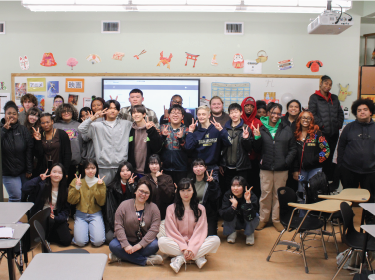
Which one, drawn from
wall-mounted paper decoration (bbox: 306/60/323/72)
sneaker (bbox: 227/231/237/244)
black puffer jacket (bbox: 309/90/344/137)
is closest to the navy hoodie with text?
sneaker (bbox: 227/231/237/244)

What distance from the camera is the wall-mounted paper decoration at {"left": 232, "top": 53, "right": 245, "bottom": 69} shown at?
198 inches

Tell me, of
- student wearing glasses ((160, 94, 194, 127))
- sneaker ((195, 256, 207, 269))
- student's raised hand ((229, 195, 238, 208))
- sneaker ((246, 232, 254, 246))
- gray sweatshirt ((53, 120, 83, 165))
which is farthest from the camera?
student wearing glasses ((160, 94, 194, 127))

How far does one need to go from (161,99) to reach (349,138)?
2665 mm

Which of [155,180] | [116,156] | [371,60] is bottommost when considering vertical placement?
[155,180]

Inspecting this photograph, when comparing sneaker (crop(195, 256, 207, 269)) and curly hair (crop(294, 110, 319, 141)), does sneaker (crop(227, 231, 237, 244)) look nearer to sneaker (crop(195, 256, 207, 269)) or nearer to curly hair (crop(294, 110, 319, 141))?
sneaker (crop(195, 256, 207, 269))

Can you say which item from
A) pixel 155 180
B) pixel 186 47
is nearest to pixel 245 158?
pixel 155 180

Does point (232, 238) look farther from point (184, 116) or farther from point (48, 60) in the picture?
point (48, 60)

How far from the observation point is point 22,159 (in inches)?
143

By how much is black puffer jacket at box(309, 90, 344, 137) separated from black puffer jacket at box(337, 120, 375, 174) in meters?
0.72

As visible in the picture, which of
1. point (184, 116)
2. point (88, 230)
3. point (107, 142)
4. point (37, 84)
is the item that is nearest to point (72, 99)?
point (37, 84)

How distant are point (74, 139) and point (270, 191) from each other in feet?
8.04

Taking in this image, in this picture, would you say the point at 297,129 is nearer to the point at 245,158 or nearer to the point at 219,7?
the point at 245,158

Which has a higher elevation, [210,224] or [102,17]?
[102,17]

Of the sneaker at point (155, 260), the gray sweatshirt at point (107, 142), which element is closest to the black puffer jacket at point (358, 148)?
the sneaker at point (155, 260)
